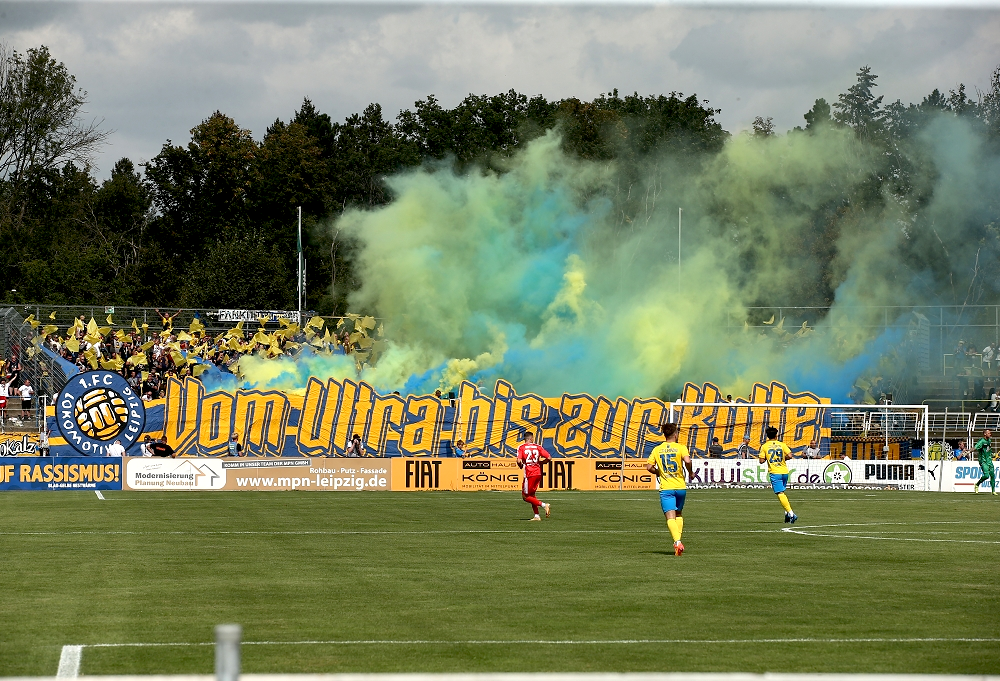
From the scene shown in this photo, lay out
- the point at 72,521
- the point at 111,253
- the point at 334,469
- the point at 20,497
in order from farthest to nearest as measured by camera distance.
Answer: the point at 111,253
the point at 334,469
the point at 20,497
the point at 72,521

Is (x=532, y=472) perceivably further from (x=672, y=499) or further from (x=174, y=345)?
(x=174, y=345)

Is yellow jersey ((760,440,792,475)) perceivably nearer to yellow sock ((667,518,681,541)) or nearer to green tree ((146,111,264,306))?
yellow sock ((667,518,681,541))

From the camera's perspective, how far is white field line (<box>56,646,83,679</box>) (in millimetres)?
9391

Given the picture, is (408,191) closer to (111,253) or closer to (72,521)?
(111,253)

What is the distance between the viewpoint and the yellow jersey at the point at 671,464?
63.7ft

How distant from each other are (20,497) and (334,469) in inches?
391

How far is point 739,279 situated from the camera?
66.1 metres

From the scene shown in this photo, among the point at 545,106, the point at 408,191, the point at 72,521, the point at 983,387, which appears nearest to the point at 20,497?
the point at 72,521

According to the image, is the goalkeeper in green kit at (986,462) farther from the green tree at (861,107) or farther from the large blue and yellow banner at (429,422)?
the green tree at (861,107)

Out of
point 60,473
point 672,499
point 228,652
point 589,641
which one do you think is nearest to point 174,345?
point 60,473

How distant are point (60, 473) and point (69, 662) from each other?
30.9 meters

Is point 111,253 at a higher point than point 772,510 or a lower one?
higher

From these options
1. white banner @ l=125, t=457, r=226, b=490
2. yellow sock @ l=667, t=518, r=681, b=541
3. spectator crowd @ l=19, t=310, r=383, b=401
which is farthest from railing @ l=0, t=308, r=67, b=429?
yellow sock @ l=667, t=518, r=681, b=541

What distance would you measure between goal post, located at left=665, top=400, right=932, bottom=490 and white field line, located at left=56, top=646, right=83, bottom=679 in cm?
3630
